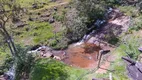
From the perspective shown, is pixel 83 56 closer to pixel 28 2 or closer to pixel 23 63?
pixel 23 63

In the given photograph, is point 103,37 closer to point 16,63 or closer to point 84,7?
point 84,7

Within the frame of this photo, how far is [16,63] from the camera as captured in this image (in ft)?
80.8

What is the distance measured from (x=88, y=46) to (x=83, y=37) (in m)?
1.86

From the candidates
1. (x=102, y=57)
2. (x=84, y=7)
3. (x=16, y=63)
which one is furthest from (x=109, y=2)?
(x=16, y=63)

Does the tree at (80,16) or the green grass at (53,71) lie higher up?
the tree at (80,16)

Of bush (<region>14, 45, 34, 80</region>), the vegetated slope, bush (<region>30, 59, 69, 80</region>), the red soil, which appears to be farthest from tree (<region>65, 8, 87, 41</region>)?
bush (<region>14, 45, 34, 80</region>)

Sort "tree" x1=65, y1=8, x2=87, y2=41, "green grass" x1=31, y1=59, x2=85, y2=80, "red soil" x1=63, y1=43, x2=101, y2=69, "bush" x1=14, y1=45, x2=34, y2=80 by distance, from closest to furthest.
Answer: "green grass" x1=31, y1=59, x2=85, y2=80
"bush" x1=14, y1=45, x2=34, y2=80
"red soil" x1=63, y1=43, x2=101, y2=69
"tree" x1=65, y1=8, x2=87, y2=41

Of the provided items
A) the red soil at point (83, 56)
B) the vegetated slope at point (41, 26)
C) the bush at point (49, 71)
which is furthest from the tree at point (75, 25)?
the bush at point (49, 71)

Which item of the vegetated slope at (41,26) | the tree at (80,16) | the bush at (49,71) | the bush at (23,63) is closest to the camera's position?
the bush at (49,71)

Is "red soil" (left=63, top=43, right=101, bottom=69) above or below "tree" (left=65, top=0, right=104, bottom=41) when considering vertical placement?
below

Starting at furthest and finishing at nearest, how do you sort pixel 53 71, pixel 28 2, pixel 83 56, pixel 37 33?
pixel 28 2 < pixel 37 33 < pixel 83 56 < pixel 53 71

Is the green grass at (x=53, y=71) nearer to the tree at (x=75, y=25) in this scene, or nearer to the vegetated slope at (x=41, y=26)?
the vegetated slope at (x=41, y=26)

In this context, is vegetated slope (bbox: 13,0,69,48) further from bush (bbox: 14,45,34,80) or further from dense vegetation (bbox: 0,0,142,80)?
bush (bbox: 14,45,34,80)

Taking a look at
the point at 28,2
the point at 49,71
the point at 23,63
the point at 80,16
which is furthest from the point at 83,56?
the point at 28,2
